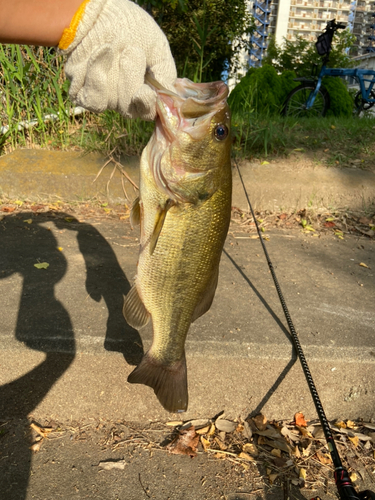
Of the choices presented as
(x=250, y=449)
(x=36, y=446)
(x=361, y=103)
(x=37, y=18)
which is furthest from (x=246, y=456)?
(x=361, y=103)

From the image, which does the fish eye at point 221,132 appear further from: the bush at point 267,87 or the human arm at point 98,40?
the bush at point 267,87

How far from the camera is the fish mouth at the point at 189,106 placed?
1.45m

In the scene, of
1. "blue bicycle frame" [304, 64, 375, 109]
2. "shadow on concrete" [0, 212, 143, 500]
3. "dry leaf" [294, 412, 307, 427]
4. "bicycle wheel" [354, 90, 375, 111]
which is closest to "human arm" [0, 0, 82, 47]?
"shadow on concrete" [0, 212, 143, 500]

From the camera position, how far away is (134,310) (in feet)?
5.90

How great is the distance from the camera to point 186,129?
148cm

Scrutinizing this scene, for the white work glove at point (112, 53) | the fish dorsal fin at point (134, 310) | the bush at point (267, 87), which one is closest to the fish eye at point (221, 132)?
the white work glove at point (112, 53)

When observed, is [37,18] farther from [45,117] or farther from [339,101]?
[339,101]

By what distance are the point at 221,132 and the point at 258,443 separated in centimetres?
167

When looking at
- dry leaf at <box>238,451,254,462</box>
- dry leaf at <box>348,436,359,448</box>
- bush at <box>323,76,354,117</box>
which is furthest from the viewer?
bush at <box>323,76,354,117</box>

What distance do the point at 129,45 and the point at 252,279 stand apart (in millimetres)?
2112

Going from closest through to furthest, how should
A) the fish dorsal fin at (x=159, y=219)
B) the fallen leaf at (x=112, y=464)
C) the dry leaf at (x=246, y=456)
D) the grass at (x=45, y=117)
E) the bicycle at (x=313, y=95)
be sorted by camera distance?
the fish dorsal fin at (x=159, y=219)
the fallen leaf at (x=112, y=464)
the dry leaf at (x=246, y=456)
the grass at (x=45, y=117)
the bicycle at (x=313, y=95)

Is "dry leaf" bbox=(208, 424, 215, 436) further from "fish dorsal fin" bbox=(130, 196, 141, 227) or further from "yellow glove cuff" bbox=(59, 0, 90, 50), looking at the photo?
"yellow glove cuff" bbox=(59, 0, 90, 50)

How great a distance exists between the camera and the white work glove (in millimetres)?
1434

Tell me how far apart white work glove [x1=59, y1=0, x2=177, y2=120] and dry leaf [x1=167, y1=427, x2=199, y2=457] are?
1.64 meters
